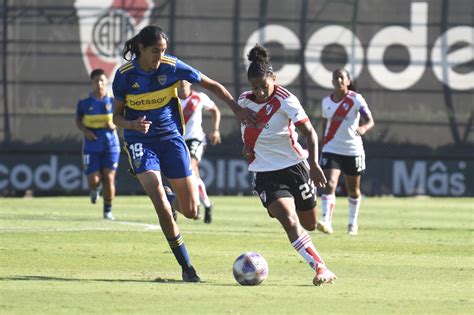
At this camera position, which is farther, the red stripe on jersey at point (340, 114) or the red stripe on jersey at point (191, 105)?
the red stripe on jersey at point (191, 105)

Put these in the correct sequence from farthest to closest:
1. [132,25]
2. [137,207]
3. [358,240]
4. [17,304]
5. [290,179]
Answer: [132,25]
[137,207]
[358,240]
[290,179]
[17,304]

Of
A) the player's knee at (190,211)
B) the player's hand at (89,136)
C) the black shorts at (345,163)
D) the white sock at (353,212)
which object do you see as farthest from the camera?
the player's hand at (89,136)

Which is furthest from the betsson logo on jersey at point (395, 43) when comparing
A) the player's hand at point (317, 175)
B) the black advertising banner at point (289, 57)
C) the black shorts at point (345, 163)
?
the player's hand at point (317, 175)

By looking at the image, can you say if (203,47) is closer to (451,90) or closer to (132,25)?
(132,25)

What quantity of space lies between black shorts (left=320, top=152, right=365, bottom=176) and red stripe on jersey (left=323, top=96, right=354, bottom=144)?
0.30 m

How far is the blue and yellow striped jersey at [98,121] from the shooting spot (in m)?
20.6

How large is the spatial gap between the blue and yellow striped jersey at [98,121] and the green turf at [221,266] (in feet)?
4.01

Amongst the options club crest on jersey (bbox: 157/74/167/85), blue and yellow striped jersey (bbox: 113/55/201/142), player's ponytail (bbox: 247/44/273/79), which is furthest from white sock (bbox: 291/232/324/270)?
club crest on jersey (bbox: 157/74/167/85)

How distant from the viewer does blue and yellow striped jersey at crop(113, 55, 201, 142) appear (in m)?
11.6

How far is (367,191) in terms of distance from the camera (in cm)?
2800

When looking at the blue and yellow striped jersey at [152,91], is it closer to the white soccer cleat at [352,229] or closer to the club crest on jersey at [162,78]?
the club crest on jersey at [162,78]

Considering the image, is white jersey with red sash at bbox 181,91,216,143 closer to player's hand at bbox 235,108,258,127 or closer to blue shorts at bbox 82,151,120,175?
blue shorts at bbox 82,151,120,175

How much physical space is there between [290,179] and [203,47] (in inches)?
645

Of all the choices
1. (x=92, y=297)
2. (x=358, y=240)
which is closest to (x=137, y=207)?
(x=358, y=240)
